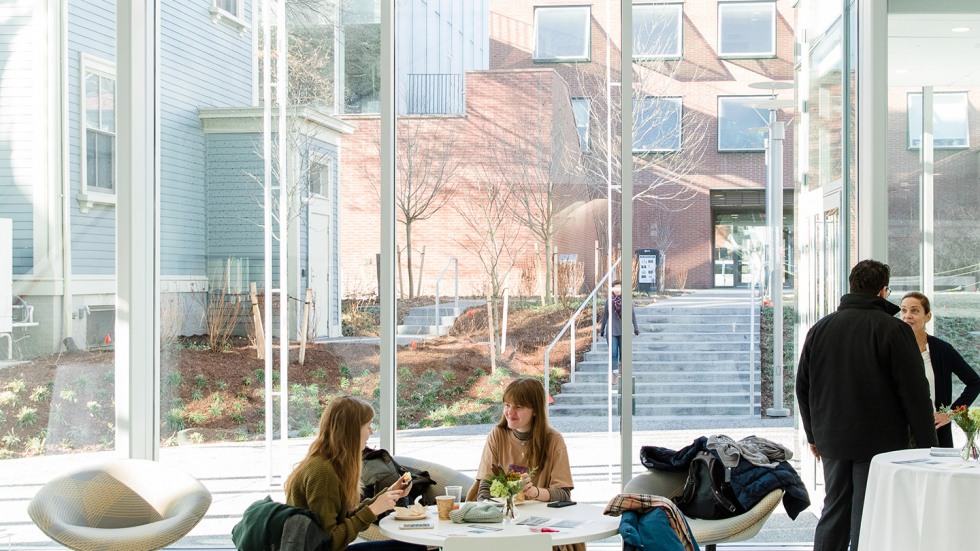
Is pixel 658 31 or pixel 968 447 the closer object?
pixel 968 447

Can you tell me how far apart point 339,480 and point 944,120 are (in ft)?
13.3

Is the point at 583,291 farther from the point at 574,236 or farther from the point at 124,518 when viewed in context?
the point at 124,518

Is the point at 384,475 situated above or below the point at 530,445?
below

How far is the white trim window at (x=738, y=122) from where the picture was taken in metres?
5.64

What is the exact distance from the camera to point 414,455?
590 cm

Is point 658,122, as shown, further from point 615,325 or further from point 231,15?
point 231,15

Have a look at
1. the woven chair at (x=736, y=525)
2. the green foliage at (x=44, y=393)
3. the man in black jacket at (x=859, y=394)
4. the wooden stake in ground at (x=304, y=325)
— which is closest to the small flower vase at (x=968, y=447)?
the man in black jacket at (x=859, y=394)

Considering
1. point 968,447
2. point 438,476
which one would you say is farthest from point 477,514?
point 968,447

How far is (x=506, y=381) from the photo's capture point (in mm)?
5852

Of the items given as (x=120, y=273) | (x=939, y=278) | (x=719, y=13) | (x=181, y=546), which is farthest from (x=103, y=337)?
(x=939, y=278)

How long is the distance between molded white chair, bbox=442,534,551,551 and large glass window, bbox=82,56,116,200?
3.93 m

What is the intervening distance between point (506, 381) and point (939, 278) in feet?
8.51

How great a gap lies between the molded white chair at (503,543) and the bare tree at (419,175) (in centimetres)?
292

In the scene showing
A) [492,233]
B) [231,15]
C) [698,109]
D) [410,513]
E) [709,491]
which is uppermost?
[231,15]
